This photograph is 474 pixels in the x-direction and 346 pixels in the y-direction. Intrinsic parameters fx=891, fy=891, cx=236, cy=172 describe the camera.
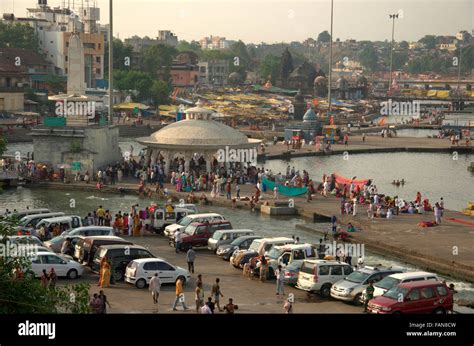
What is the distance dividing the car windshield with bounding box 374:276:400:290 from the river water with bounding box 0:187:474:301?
26.4ft

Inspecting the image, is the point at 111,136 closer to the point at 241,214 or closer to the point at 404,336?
the point at 241,214

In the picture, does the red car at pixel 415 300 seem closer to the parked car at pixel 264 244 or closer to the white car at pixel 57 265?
the parked car at pixel 264 244

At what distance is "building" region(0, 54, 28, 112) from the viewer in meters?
83.5

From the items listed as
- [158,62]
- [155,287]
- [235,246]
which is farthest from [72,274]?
[158,62]

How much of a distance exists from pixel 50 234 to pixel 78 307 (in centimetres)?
1602

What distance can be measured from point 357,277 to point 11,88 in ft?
226

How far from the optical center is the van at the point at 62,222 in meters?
28.7

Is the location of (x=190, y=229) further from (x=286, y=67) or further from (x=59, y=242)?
(x=286, y=67)

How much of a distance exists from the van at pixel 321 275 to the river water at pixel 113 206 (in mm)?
6608

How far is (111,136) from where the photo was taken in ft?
153

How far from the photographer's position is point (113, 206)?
124ft

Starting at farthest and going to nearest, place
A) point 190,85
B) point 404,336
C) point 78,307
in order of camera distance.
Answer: point 190,85 < point 78,307 < point 404,336

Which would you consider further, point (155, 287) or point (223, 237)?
point (223, 237)

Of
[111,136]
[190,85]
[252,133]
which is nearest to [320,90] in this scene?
[190,85]
